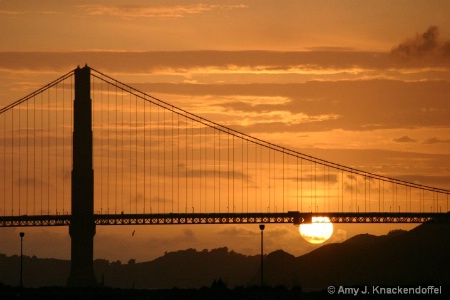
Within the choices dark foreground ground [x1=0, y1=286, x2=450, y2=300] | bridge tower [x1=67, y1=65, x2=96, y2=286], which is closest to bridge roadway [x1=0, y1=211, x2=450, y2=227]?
bridge tower [x1=67, y1=65, x2=96, y2=286]

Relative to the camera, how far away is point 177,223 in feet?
516

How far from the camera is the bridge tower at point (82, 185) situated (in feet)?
456

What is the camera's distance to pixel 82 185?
139 meters

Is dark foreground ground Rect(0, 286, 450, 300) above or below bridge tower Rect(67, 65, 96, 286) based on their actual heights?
below

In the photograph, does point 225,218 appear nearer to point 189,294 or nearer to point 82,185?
point 82,185

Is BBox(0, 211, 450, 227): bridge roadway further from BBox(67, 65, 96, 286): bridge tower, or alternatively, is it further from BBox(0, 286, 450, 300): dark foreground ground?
BBox(0, 286, 450, 300): dark foreground ground

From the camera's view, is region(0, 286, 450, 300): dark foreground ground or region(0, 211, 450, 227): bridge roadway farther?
region(0, 211, 450, 227): bridge roadway

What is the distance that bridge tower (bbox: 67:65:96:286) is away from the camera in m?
139

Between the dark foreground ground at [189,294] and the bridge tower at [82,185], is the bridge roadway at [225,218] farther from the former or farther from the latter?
the dark foreground ground at [189,294]

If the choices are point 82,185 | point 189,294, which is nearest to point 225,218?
point 82,185

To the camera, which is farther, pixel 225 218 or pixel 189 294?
pixel 225 218

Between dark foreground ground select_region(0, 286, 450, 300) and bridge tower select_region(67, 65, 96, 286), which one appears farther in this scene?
bridge tower select_region(67, 65, 96, 286)

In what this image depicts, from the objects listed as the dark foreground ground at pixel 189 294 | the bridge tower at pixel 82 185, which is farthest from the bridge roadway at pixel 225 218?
the dark foreground ground at pixel 189 294

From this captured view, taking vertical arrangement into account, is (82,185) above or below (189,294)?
above
